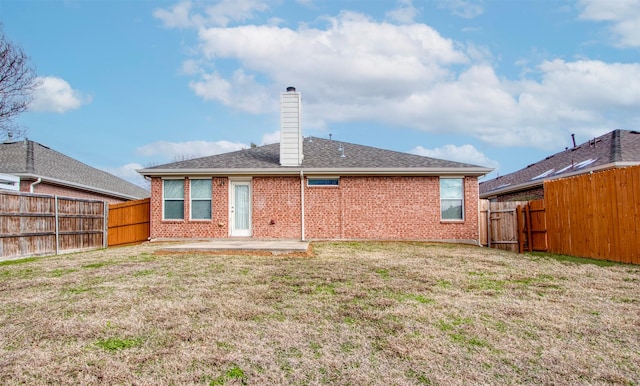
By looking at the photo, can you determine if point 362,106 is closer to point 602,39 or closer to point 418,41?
point 418,41

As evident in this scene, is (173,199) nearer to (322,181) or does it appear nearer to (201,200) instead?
(201,200)

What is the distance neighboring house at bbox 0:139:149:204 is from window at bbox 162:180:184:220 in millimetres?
5078

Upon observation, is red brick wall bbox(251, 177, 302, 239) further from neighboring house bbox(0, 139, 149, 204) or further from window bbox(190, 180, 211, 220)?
neighboring house bbox(0, 139, 149, 204)

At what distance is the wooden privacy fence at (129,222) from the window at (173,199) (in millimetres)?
1017

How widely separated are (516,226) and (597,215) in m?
2.78

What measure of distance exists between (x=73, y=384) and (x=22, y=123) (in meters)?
18.3

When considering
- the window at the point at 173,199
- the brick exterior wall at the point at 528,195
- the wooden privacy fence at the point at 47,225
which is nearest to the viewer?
the wooden privacy fence at the point at 47,225

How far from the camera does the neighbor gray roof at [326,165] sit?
14250 mm

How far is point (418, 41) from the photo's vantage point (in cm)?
1479

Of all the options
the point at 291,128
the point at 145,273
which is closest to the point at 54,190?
the point at 291,128

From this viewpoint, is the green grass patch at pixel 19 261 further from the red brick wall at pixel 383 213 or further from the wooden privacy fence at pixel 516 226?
the wooden privacy fence at pixel 516 226

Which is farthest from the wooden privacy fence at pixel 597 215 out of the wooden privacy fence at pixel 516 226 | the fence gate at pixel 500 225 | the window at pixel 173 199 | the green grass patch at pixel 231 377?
the window at pixel 173 199

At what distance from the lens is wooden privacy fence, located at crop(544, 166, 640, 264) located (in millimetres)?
8703

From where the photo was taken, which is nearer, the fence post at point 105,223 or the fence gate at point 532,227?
the fence gate at point 532,227
